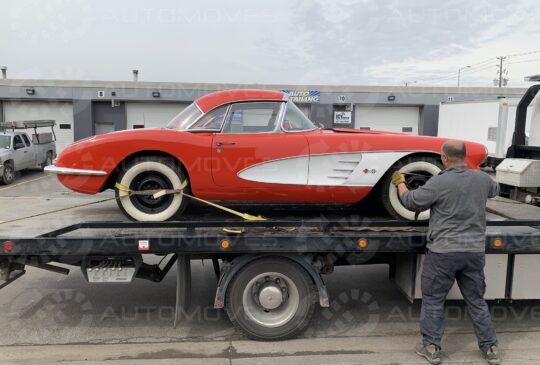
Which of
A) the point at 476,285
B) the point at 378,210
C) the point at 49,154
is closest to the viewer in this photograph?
the point at 476,285

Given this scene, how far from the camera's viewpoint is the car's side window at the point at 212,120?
14.3ft

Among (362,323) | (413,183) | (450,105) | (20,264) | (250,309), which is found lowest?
(362,323)

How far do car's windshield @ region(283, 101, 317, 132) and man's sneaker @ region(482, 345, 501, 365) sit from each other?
2.45 m

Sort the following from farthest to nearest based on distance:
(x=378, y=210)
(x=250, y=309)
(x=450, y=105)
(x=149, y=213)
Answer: (x=450, y=105)
(x=378, y=210)
(x=149, y=213)
(x=250, y=309)

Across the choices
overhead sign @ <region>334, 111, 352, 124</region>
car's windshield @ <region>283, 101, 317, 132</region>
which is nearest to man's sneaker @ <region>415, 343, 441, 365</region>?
car's windshield @ <region>283, 101, 317, 132</region>

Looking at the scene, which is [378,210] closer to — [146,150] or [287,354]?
[287,354]

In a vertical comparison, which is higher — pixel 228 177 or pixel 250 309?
pixel 228 177

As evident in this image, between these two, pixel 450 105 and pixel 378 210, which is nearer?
pixel 378 210

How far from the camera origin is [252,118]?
4418mm

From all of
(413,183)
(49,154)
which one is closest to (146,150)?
(413,183)

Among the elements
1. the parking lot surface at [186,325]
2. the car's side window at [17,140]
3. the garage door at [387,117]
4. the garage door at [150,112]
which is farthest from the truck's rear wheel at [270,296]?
the garage door at [387,117]

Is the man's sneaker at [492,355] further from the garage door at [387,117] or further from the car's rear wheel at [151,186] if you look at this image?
the garage door at [387,117]

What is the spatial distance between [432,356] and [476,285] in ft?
2.15

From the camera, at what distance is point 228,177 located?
4.23 meters
